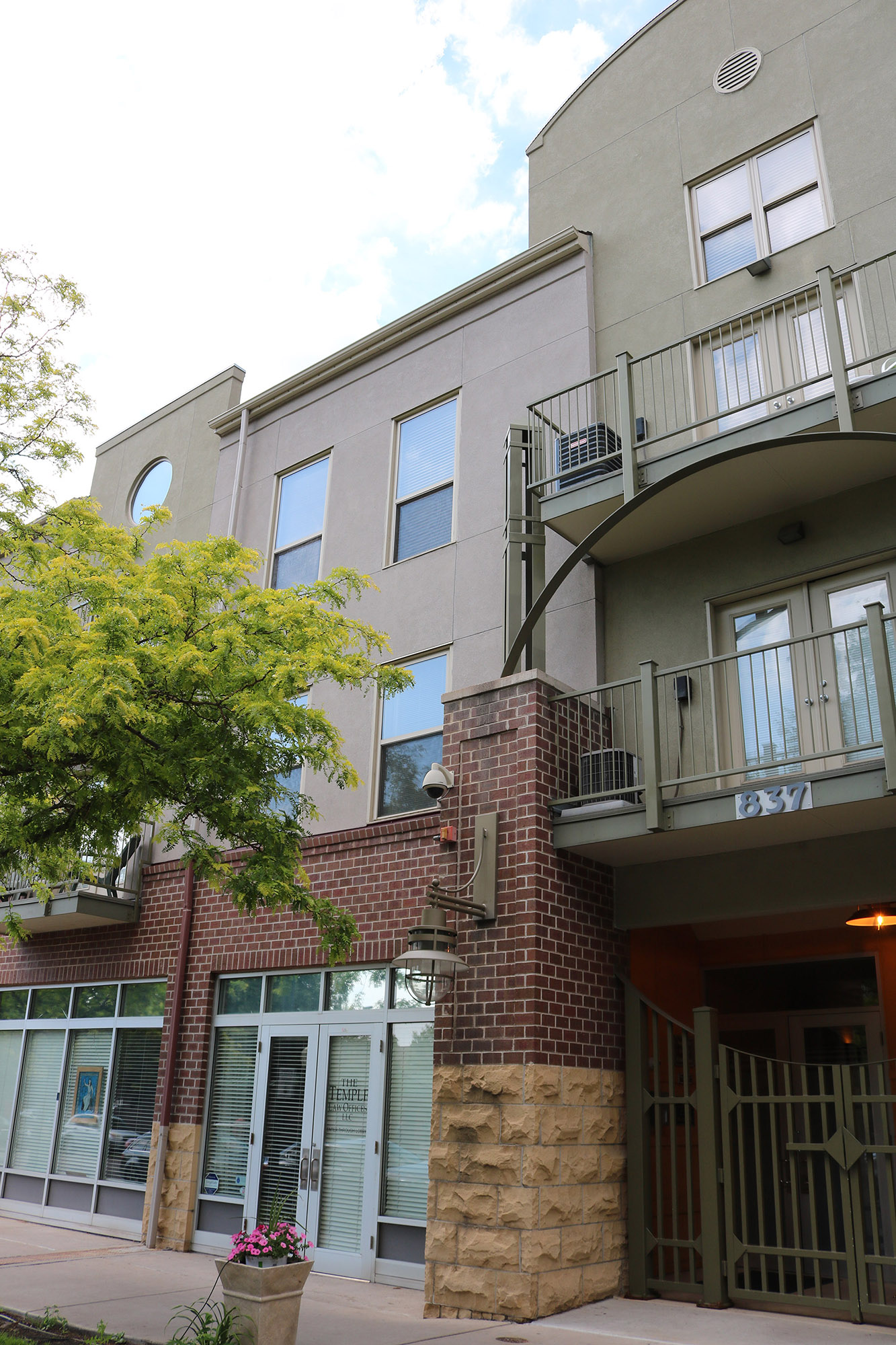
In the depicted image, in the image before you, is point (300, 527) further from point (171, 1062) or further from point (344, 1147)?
point (344, 1147)

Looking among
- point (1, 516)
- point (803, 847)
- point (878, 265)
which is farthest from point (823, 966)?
point (1, 516)

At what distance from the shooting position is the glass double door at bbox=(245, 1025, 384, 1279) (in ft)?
33.0

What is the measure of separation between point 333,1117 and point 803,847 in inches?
215

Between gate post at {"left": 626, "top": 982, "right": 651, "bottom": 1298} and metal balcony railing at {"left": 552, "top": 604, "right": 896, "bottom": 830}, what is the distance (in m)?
1.99

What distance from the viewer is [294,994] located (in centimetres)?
1145

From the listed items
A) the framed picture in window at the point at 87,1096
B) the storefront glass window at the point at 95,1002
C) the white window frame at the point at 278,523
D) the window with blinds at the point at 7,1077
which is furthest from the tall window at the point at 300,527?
the window with blinds at the point at 7,1077

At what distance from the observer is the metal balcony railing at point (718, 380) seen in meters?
9.30

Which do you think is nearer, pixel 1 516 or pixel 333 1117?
pixel 1 516

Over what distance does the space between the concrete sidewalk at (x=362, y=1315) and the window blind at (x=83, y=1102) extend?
2.56m

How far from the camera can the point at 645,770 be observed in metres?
8.46

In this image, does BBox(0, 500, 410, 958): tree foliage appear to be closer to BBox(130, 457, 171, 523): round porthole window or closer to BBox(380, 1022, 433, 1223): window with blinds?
BBox(380, 1022, 433, 1223): window with blinds

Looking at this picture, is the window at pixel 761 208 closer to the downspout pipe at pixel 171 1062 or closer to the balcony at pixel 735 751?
the balcony at pixel 735 751

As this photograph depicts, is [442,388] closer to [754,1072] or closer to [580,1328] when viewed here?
[754,1072]

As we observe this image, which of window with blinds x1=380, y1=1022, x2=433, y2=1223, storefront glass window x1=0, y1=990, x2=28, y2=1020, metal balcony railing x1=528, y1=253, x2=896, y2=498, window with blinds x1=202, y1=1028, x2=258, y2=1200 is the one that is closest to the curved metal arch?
metal balcony railing x1=528, y1=253, x2=896, y2=498
